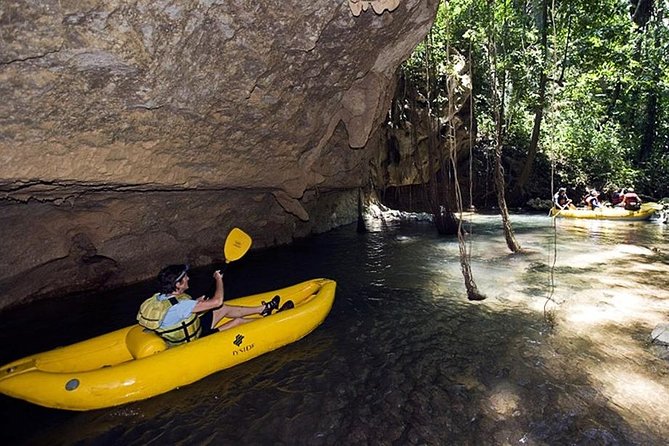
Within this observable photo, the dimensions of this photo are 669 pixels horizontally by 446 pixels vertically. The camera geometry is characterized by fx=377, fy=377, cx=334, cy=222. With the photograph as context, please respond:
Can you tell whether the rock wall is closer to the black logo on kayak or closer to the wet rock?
the black logo on kayak

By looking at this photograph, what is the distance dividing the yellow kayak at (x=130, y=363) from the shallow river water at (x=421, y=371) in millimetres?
121

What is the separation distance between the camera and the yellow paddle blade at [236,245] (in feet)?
15.0

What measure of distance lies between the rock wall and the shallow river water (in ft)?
3.25

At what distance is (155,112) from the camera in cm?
386

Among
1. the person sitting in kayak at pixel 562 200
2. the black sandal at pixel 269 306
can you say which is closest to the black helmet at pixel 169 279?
the black sandal at pixel 269 306

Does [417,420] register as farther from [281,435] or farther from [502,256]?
[502,256]

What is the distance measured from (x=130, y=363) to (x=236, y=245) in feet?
5.83

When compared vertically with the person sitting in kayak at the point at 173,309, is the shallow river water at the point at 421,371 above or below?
below

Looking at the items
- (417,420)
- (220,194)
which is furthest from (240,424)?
(220,194)

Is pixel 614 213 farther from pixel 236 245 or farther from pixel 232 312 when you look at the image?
pixel 232 312

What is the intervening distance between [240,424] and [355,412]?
0.91m

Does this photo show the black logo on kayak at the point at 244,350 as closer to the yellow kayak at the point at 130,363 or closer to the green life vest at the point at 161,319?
the yellow kayak at the point at 130,363

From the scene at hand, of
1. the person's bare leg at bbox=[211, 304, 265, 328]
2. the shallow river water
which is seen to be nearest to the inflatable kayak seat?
the shallow river water

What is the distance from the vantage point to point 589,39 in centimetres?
1322
